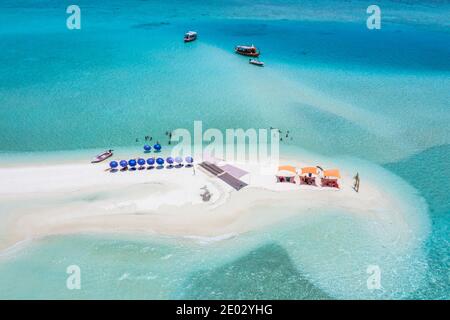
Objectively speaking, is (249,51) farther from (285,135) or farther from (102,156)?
(102,156)

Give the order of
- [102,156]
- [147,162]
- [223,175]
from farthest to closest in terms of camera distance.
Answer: [102,156], [147,162], [223,175]

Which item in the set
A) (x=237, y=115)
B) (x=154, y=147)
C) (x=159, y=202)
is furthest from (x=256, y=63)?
(x=159, y=202)

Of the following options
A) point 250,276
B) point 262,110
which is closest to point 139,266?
point 250,276

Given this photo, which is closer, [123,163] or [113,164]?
[113,164]

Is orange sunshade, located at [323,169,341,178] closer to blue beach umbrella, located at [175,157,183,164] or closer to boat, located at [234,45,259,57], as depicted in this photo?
blue beach umbrella, located at [175,157,183,164]

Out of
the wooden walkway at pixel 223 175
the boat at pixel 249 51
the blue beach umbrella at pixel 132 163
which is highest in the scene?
the boat at pixel 249 51

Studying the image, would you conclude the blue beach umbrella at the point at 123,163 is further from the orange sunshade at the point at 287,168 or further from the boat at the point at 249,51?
the boat at the point at 249,51

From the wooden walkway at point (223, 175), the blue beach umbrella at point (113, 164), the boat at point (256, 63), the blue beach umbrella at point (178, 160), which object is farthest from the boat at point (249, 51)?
the blue beach umbrella at point (113, 164)
